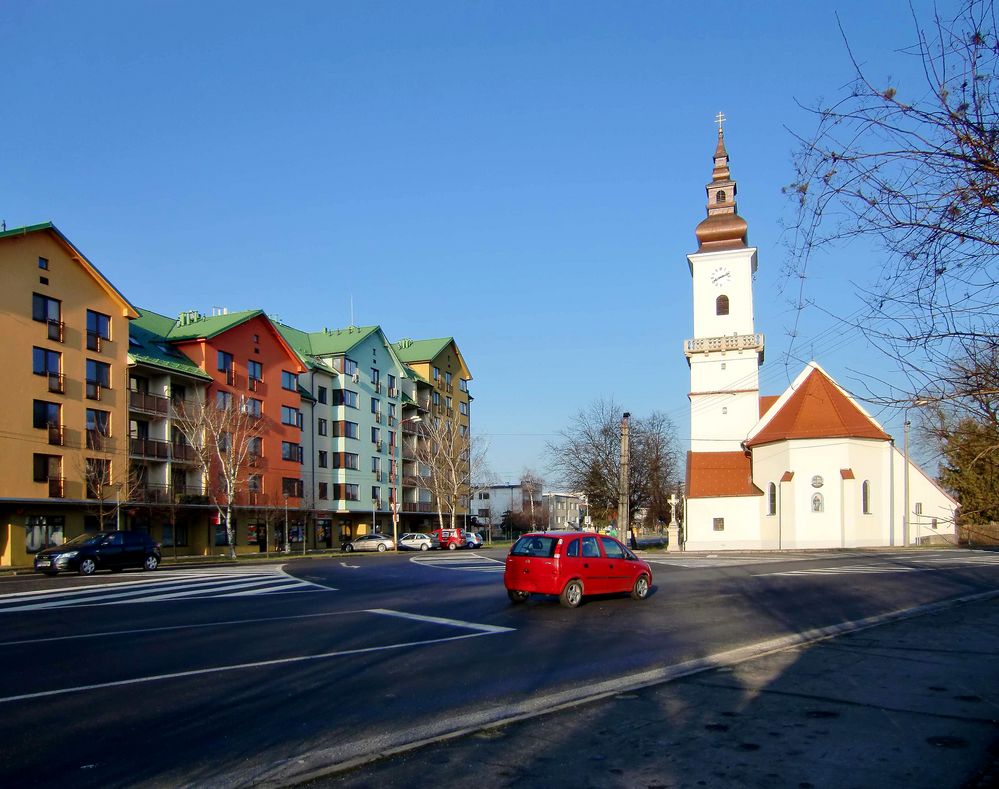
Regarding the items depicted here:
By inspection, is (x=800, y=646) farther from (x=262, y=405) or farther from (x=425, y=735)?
(x=262, y=405)

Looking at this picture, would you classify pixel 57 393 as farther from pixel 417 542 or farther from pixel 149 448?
pixel 417 542

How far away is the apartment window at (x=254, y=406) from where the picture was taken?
55497 mm

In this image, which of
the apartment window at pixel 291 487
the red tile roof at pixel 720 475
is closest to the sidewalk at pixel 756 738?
the red tile roof at pixel 720 475

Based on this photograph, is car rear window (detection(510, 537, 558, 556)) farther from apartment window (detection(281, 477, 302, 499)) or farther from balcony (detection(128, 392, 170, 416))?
apartment window (detection(281, 477, 302, 499))

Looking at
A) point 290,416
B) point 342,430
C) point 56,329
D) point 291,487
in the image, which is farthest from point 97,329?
point 342,430

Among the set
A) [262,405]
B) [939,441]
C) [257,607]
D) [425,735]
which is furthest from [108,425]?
[939,441]

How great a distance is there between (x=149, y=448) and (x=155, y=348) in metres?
6.88

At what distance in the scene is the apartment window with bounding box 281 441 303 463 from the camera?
196 ft

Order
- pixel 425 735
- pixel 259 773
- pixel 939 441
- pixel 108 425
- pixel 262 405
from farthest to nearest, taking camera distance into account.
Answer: pixel 262 405 → pixel 108 425 → pixel 425 735 → pixel 259 773 → pixel 939 441

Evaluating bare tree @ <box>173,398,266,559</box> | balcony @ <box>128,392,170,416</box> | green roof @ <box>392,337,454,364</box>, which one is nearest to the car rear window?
bare tree @ <box>173,398,266,559</box>

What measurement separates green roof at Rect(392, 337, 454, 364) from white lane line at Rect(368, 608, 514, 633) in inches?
2688

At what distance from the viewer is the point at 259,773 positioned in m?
6.41

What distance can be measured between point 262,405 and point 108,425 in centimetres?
1384

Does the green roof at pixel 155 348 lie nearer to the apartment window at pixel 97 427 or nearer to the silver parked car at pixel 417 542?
the apartment window at pixel 97 427
